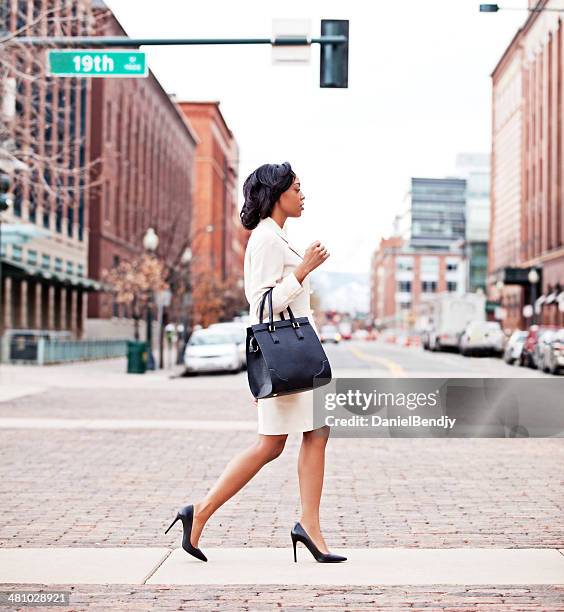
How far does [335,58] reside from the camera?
15617 mm

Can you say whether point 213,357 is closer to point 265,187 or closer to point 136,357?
point 136,357

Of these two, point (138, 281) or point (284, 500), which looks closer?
point (284, 500)

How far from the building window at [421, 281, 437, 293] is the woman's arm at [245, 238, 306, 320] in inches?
5130

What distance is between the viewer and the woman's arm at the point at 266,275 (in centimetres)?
564

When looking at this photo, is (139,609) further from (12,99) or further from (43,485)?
(12,99)

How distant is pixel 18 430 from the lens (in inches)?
569

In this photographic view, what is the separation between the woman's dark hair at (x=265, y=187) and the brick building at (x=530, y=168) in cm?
5675

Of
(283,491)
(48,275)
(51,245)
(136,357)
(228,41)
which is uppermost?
(228,41)

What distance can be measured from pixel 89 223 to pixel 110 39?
4875cm

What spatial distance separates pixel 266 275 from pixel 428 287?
132766 mm

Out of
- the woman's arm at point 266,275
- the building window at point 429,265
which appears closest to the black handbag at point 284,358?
the woman's arm at point 266,275

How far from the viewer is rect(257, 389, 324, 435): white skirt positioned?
5699mm

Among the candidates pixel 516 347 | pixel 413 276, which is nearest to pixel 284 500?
pixel 516 347

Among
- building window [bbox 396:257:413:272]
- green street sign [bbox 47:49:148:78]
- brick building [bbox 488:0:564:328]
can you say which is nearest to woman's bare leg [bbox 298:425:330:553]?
green street sign [bbox 47:49:148:78]
